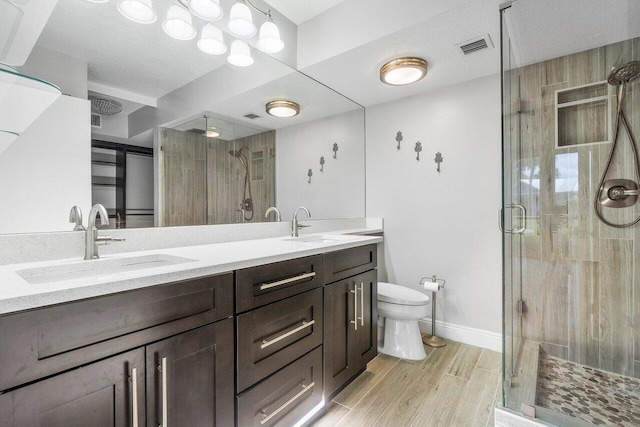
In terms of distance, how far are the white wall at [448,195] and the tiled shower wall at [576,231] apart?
325 millimetres

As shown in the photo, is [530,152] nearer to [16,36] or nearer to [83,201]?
[83,201]

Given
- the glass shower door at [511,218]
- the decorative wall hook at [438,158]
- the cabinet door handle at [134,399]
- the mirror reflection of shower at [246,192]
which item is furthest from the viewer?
the decorative wall hook at [438,158]

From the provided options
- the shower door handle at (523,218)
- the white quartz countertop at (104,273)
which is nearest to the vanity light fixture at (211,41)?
the white quartz countertop at (104,273)

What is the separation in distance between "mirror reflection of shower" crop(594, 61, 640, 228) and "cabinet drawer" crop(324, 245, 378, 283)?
1403mm

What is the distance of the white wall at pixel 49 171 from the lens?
1047 millimetres

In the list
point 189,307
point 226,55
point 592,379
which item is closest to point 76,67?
point 226,55

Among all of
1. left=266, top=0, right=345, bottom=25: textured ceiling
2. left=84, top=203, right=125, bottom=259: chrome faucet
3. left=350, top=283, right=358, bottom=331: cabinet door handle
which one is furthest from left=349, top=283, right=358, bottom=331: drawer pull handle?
left=266, top=0, right=345, bottom=25: textured ceiling

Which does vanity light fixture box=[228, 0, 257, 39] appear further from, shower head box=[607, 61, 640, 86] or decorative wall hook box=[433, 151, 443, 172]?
shower head box=[607, 61, 640, 86]

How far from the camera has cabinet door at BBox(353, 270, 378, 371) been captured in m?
1.78

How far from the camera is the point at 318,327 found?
147cm

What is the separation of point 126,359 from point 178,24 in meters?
1.60

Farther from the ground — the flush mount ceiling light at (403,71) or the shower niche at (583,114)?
the flush mount ceiling light at (403,71)

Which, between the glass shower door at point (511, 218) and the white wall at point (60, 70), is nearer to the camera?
the white wall at point (60, 70)

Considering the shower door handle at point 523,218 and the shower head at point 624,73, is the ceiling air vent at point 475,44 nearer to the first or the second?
the shower head at point 624,73
